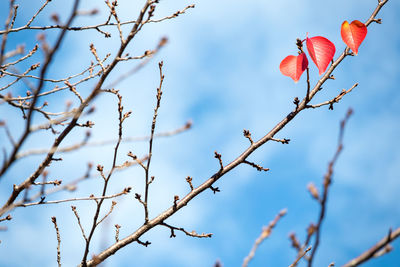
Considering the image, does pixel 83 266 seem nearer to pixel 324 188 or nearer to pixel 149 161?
pixel 149 161

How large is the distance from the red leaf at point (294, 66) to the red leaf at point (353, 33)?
0.52 metres

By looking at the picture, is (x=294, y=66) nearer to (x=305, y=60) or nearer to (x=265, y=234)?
(x=305, y=60)

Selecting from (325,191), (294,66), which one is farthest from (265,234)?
(294,66)

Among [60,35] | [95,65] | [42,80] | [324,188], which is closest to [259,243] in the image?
[324,188]

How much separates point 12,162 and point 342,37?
3340mm

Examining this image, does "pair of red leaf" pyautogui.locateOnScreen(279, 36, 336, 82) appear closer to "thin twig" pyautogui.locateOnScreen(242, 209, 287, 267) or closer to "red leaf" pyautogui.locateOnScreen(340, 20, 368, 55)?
"red leaf" pyautogui.locateOnScreen(340, 20, 368, 55)

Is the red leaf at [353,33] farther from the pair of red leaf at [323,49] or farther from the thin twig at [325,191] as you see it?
the thin twig at [325,191]

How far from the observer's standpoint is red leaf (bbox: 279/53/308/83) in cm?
336

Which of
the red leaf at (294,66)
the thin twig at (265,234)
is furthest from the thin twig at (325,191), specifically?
the red leaf at (294,66)

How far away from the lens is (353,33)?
3.50m

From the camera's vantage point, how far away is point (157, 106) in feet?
10.1

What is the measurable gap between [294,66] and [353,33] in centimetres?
79

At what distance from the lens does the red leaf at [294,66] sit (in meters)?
3.36

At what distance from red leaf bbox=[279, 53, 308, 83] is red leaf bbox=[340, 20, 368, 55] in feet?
1.70
